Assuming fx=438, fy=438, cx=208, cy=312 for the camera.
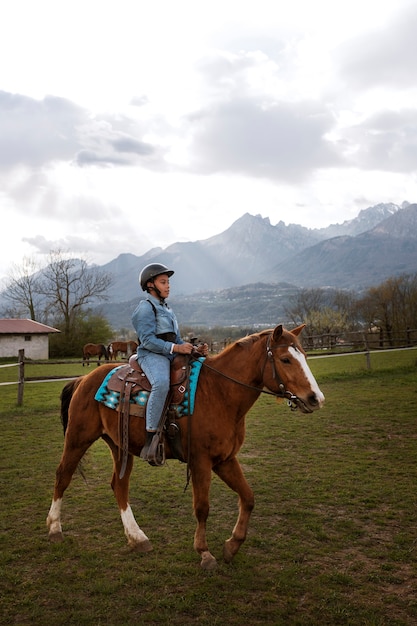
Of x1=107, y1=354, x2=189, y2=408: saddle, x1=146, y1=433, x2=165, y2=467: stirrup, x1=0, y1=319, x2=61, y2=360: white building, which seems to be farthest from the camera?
x1=0, y1=319, x2=61, y2=360: white building

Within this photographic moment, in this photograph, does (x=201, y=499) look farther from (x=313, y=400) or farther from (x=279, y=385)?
(x=313, y=400)

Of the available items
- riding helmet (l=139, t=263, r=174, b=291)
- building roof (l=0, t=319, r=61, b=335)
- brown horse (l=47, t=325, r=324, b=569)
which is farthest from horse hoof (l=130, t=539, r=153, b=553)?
building roof (l=0, t=319, r=61, b=335)

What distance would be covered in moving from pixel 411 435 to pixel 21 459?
23.5 feet

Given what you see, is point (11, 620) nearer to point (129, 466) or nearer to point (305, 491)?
point (129, 466)

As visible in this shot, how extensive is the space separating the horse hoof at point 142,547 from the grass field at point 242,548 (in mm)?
89

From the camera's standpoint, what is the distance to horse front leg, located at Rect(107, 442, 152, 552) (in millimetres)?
4230

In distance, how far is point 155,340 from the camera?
13.9 feet

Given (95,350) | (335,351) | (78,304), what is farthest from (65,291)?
(335,351)

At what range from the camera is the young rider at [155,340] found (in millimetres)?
4086

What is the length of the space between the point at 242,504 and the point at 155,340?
1.74 m

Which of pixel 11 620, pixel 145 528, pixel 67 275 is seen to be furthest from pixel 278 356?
pixel 67 275

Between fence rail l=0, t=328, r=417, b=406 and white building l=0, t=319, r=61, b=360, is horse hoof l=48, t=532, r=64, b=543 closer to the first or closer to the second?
fence rail l=0, t=328, r=417, b=406

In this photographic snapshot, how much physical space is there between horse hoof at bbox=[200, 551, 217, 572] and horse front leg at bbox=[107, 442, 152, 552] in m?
0.64

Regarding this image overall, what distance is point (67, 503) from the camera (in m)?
5.58
